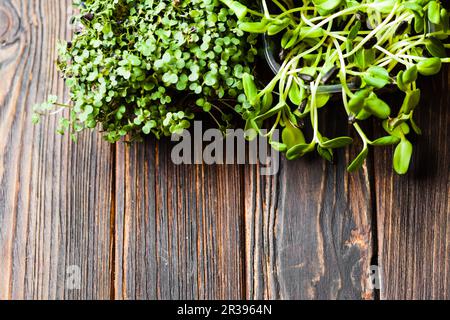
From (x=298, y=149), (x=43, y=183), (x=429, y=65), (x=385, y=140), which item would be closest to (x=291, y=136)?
(x=298, y=149)

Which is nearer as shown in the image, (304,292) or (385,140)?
(385,140)

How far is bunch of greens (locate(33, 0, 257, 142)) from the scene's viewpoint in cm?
106

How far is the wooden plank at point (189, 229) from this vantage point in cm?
126

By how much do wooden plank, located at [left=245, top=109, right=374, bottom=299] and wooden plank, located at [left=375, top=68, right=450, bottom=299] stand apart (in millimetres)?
36

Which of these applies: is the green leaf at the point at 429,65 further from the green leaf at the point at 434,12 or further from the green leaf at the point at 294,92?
the green leaf at the point at 294,92

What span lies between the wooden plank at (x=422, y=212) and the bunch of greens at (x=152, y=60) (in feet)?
1.25

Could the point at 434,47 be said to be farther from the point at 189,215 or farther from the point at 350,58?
the point at 189,215

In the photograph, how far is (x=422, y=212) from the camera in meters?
1.23

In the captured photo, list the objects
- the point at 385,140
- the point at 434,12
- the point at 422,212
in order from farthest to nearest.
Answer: the point at 422,212, the point at 385,140, the point at 434,12

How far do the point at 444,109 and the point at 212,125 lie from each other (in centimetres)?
46

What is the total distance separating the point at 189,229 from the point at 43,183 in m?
0.32

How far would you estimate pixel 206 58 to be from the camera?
1.06 meters
